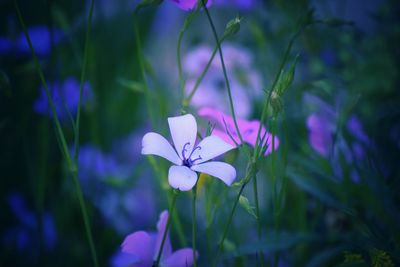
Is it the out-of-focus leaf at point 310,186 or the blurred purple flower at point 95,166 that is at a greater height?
the blurred purple flower at point 95,166

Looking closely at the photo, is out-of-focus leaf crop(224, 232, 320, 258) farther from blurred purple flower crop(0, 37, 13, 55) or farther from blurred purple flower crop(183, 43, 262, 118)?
blurred purple flower crop(0, 37, 13, 55)

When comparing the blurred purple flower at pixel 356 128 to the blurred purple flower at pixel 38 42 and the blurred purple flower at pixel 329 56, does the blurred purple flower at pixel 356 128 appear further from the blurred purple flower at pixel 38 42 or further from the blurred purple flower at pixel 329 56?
the blurred purple flower at pixel 38 42

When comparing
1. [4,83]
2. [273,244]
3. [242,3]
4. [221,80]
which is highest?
[242,3]

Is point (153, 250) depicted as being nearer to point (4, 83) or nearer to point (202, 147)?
point (202, 147)

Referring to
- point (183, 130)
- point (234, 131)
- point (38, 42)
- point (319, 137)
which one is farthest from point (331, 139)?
point (38, 42)

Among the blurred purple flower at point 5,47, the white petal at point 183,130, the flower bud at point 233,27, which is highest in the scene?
the blurred purple flower at point 5,47

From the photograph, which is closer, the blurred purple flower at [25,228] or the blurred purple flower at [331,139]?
the blurred purple flower at [331,139]

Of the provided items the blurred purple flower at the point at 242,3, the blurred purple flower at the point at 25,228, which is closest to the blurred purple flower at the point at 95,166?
the blurred purple flower at the point at 25,228
